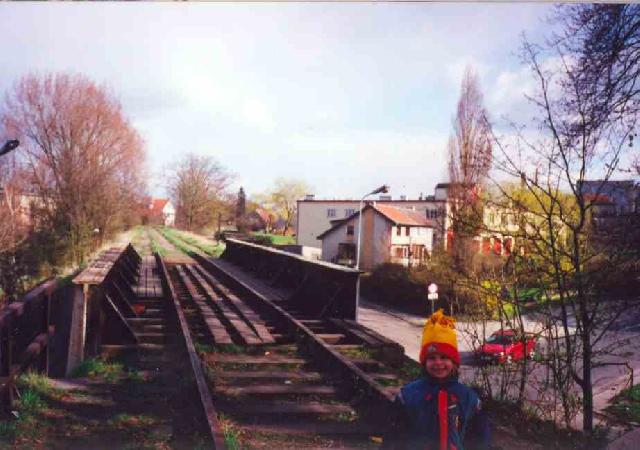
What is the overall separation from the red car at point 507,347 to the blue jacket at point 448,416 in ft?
9.69

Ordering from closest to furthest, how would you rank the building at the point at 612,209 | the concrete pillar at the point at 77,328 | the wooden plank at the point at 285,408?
the wooden plank at the point at 285,408 < the building at the point at 612,209 < the concrete pillar at the point at 77,328

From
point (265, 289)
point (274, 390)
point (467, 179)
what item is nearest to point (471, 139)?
point (467, 179)

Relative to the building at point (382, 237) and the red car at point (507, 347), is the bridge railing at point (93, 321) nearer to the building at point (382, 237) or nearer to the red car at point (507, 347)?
the building at point (382, 237)

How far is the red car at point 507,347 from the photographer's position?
192 inches

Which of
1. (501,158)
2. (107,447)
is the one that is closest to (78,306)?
(107,447)

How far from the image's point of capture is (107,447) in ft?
10.4

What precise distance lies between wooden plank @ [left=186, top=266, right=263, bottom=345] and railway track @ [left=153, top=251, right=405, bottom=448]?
1 centimetres

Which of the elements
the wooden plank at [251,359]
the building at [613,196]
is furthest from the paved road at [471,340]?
the wooden plank at [251,359]

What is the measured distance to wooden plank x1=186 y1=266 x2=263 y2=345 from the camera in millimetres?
5684

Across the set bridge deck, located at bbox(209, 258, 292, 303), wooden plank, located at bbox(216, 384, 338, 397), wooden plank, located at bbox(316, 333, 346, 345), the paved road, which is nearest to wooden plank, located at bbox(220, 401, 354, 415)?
wooden plank, located at bbox(216, 384, 338, 397)

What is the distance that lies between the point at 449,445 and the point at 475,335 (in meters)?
3.27

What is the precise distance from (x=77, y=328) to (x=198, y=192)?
280 centimetres

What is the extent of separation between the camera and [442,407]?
83.7 inches

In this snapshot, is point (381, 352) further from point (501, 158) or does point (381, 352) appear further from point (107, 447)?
point (107, 447)
